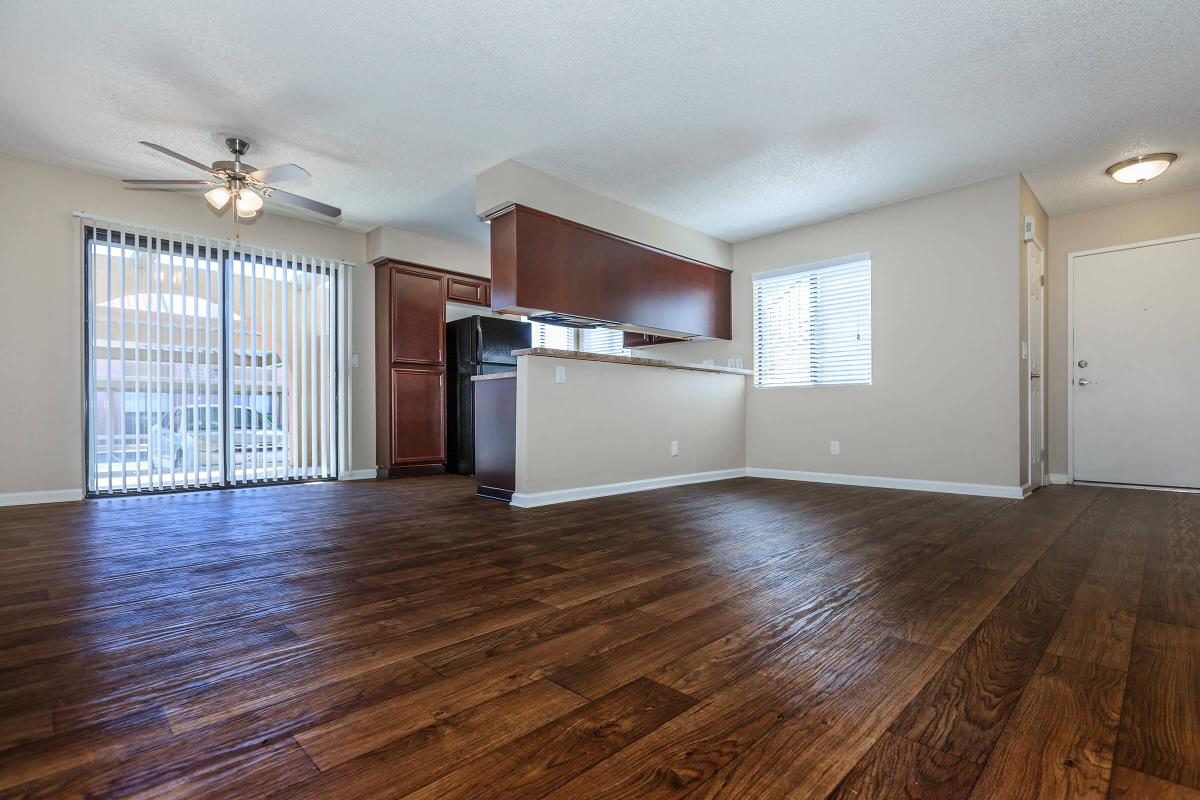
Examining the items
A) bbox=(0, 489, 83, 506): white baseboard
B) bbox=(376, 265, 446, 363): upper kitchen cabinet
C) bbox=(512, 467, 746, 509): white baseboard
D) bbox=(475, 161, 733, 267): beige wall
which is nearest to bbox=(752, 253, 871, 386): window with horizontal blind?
bbox=(475, 161, 733, 267): beige wall

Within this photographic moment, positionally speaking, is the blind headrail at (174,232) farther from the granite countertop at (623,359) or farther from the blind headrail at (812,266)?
the blind headrail at (812,266)

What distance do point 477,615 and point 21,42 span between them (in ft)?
12.0

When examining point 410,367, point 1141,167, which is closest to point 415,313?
point 410,367

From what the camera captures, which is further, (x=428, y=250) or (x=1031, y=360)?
(x=428, y=250)

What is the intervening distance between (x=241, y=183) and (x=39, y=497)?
275 centimetres

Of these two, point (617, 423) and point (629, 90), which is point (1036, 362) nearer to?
point (617, 423)

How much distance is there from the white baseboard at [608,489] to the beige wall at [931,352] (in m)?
0.90

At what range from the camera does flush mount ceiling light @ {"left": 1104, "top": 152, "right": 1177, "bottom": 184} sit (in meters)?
3.90

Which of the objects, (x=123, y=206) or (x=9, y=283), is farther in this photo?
(x=123, y=206)

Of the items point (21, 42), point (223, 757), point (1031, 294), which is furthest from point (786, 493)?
point (21, 42)

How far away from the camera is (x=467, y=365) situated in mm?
6086

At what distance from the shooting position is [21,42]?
2.79 metres

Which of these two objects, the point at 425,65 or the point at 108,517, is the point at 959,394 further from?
the point at 108,517

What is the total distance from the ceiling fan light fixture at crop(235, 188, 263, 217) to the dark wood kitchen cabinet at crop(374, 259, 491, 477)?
188cm
